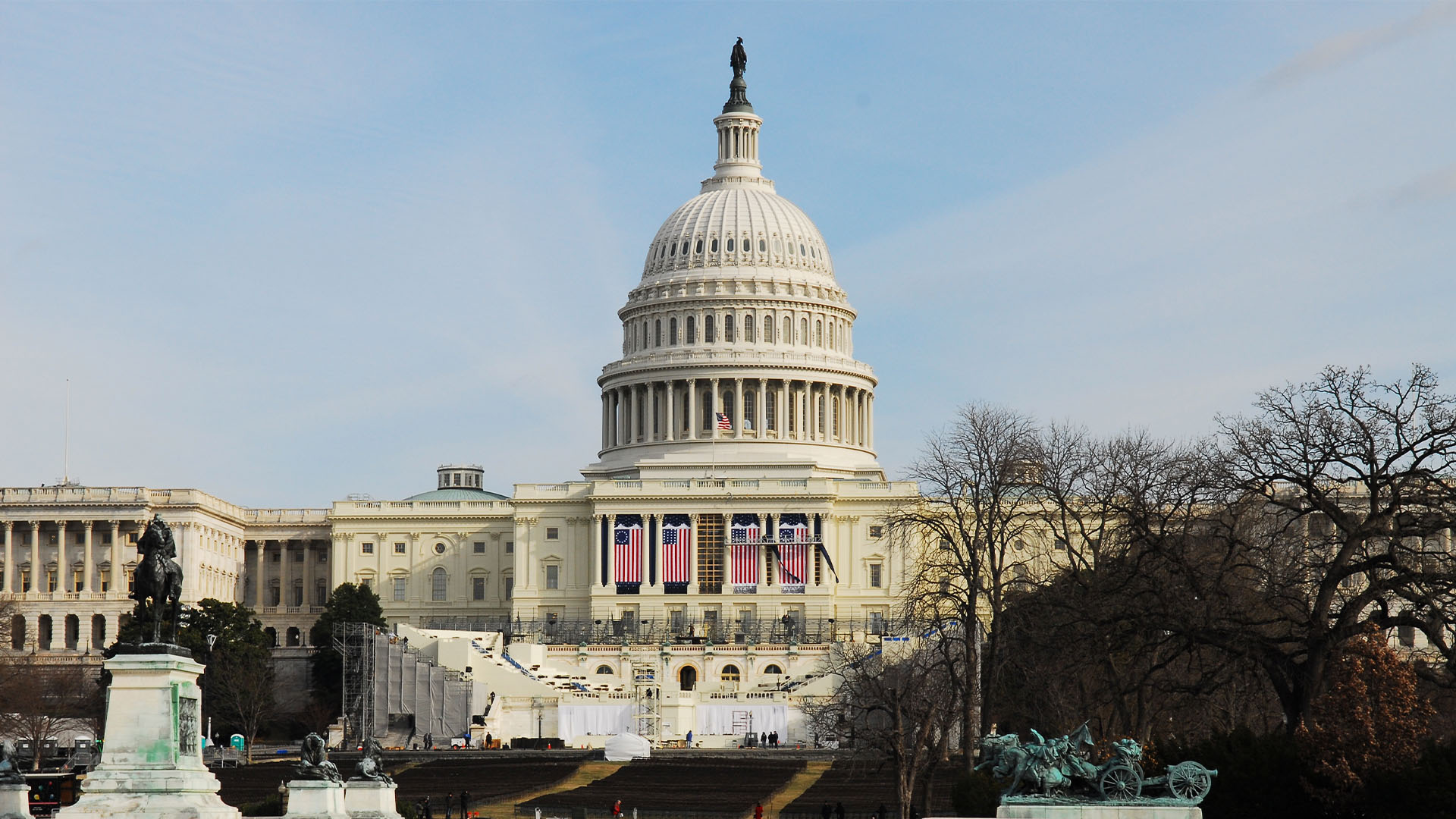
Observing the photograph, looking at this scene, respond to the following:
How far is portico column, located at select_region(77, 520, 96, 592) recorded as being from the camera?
145500 millimetres

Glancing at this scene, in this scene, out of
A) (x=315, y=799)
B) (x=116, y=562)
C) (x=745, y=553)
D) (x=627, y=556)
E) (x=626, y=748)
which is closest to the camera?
(x=315, y=799)

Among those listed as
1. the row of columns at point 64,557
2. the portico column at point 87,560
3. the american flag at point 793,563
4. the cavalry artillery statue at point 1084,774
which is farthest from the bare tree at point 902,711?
the portico column at point 87,560

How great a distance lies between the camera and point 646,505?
146 m

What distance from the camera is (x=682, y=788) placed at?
74.1 m

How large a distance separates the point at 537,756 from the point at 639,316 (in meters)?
74.1

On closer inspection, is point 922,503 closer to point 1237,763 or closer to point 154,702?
point 1237,763

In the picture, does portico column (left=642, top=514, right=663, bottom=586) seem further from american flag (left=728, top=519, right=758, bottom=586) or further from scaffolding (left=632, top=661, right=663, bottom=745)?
scaffolding (left=632, top=661, right=663, bottom=745)

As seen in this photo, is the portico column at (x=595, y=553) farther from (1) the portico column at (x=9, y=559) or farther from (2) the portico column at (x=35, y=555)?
(1) the portico column at (x=9, y=559)

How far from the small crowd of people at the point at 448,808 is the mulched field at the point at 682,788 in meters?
1.88

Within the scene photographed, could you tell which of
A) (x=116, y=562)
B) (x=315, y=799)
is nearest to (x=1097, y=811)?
(x=315, y=799)

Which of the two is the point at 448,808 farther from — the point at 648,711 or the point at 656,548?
the point at 656,548

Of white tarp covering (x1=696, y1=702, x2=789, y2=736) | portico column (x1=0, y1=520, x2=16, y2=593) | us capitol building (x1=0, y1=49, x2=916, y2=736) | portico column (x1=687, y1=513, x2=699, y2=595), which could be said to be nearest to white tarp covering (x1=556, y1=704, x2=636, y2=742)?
white tarp covering (x1=696, y1=702, x2=789, y2=736)

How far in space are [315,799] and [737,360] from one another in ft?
388

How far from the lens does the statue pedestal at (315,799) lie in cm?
3912
